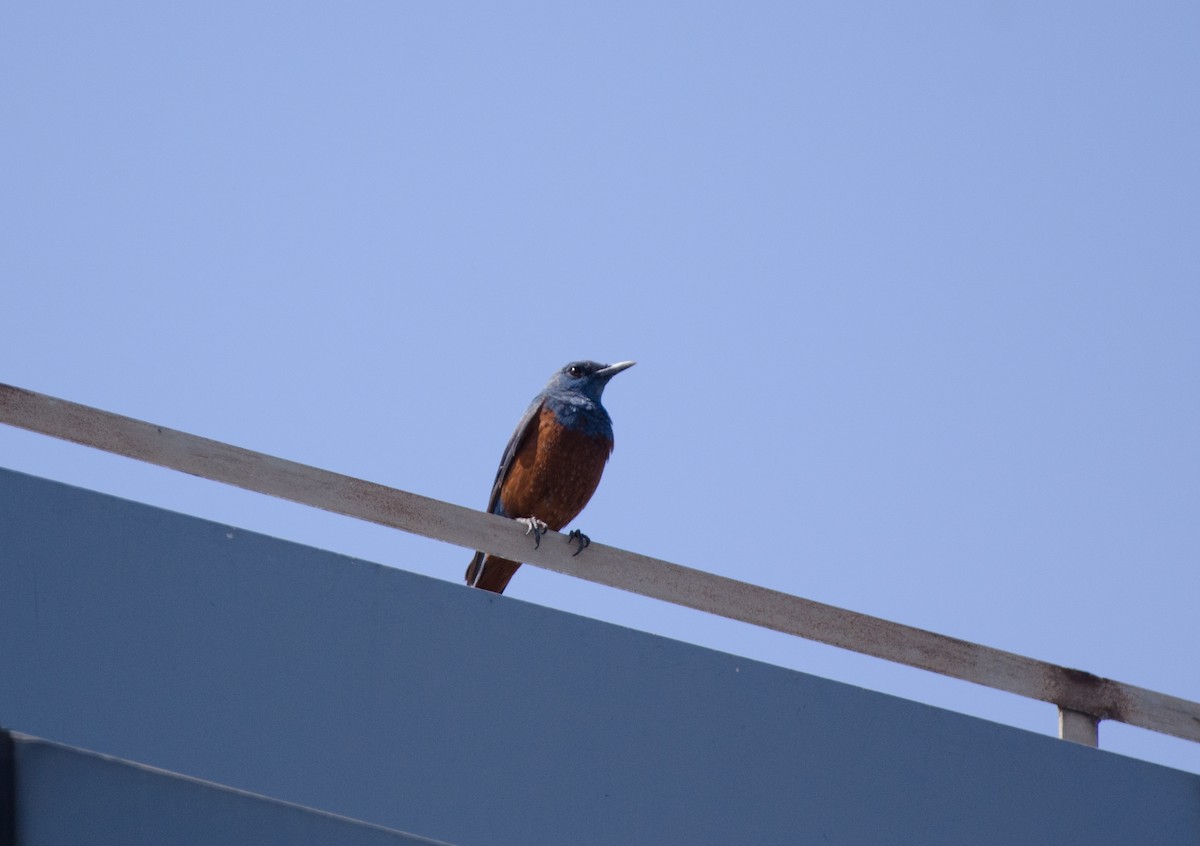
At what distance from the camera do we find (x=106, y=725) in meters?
3.15

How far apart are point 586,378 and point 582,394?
126mm

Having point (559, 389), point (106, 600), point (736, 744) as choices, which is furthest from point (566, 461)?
point (106, 600)

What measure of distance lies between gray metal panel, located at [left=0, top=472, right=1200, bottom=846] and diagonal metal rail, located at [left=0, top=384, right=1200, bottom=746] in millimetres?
149

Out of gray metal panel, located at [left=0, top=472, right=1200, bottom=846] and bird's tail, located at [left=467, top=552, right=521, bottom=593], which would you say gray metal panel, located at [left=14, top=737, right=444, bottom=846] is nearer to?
gray metal panel, located at [left=0, top=472, right=1200, bottom=846]

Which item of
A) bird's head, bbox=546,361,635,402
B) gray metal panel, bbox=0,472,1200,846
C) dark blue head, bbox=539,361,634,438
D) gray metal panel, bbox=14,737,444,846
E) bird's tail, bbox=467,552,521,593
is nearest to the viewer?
gray metal panel, bbox=14,737,444,846

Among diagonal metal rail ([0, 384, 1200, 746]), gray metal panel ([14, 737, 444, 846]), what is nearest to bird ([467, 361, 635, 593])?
diagonal metal rail ([0, 384, 1200, 746])

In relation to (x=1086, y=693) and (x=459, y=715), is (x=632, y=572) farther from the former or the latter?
(x=1086, y=693)

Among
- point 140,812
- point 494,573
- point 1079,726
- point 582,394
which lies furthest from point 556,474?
point 140,812

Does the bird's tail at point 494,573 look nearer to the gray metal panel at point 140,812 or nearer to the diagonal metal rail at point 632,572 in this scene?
the diagonal metal rail at point 632,572

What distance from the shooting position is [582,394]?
646 centimetres

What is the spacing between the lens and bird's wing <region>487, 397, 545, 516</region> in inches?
248

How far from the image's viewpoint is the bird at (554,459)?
605 cm

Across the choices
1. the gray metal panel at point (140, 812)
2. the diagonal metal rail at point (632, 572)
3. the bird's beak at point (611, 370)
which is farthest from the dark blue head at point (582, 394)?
the gray metal panel at point (140, 812)

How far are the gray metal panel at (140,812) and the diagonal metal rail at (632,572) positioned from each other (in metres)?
1.63
